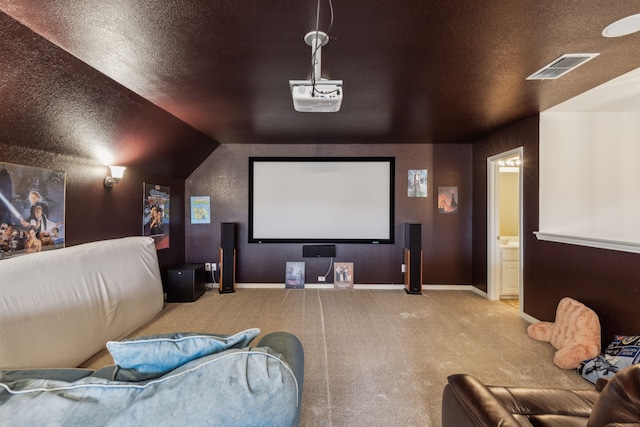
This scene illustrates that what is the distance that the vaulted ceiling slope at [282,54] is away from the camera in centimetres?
150

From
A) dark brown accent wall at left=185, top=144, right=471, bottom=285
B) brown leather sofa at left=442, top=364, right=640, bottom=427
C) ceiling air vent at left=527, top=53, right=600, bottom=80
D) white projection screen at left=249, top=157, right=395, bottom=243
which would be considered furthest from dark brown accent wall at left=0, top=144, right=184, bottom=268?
ceiling air vent at left=527, top=53, right=600, bottom=80

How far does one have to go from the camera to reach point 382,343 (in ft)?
9.12

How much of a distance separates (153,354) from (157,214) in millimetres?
3540

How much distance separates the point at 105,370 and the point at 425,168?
4.60 metres

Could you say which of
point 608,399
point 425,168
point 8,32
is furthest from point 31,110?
point 425,168

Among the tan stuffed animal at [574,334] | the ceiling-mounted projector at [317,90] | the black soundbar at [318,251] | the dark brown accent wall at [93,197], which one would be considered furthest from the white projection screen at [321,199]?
the ceiling-mounted projector at [317,90]

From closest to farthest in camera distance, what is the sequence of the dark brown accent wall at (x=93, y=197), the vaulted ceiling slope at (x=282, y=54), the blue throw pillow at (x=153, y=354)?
the blue throw pillow at (x=153, y=354) → the vaulted ceiling slope at (x=282, y=54) → the dark brown accent wall at (x=93, y=197)

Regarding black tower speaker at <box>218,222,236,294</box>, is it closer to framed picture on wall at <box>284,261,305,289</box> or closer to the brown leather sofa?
framed picture on wall at <box>284,261,305,289</box>

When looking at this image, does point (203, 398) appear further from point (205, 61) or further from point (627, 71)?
point (627, 71)

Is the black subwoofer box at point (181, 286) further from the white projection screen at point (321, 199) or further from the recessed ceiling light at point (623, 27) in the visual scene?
the recessed ceiling light at point (623, 27)

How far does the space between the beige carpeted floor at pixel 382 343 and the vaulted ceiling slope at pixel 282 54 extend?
2.29 meters

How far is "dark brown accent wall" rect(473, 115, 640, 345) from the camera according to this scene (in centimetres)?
230

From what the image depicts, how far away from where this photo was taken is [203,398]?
83cm

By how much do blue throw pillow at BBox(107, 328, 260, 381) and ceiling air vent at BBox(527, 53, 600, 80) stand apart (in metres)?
2.83
